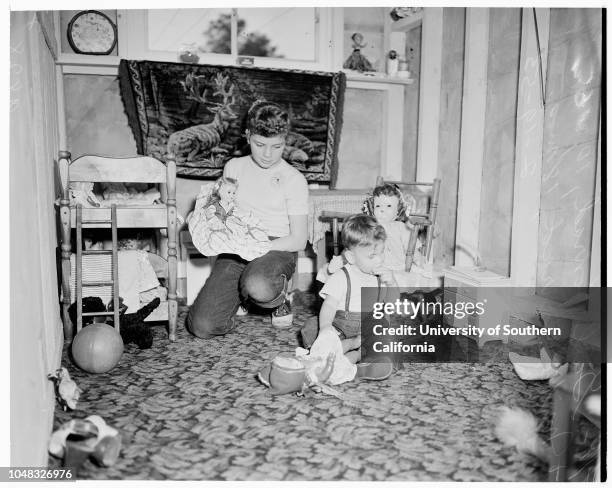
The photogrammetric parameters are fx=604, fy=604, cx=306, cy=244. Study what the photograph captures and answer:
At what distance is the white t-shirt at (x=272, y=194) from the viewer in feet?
9.98

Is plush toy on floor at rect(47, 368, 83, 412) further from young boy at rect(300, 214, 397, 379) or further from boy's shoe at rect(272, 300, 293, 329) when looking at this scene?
boy's shoe at rect(272, 300, 293, 329)

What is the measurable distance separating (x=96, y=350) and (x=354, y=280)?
1.08 metres

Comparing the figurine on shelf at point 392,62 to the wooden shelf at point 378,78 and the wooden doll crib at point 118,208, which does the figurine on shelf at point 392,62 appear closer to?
the wooden shelf at point 378,78

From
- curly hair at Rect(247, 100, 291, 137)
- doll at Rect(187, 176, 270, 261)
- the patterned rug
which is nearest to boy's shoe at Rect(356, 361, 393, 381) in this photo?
the patterned rug

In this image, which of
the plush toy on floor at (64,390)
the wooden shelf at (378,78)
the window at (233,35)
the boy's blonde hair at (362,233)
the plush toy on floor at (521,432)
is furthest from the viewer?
the wooden shelf at (378,78)

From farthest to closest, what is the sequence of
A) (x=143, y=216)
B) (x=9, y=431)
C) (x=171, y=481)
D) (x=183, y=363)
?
1. (x=143, y=216)
2. (x=183, y=363)
3. (x=171, y=481)
4. (x=9, y=431)

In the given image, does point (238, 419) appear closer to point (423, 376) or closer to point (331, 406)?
point (331, 406)

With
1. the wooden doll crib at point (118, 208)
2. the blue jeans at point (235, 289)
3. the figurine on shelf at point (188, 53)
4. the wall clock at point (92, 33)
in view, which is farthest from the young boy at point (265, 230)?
the wall clock at point (92, 33)

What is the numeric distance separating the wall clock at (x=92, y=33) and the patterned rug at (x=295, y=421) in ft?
6.13

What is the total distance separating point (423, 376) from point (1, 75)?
1.84 meters

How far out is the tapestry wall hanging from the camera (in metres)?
3.57

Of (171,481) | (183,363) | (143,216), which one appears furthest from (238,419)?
(143,216)

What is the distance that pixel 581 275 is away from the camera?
253 cm

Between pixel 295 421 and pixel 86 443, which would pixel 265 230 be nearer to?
pixel 295 421
